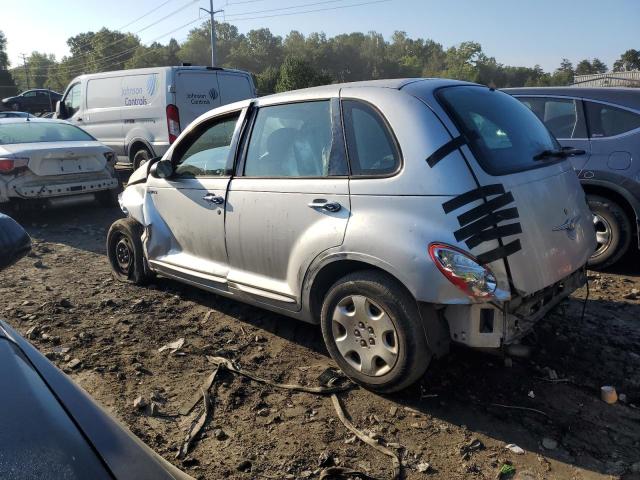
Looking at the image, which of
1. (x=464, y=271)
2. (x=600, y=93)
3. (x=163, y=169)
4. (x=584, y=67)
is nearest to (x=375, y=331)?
(x=464, y=271)

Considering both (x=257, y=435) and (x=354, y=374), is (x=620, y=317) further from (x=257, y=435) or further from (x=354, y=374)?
(x=257, y=435)

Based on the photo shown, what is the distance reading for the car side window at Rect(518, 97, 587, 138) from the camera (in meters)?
5.58

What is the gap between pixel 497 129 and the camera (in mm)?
3367

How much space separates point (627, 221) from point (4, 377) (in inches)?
217

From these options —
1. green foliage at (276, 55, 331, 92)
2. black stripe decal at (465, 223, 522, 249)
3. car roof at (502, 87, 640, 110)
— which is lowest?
black stripe decal at (465, 223, 522, 249)

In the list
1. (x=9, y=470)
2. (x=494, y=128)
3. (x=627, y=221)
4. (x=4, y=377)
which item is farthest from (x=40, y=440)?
(x=627, y=221)

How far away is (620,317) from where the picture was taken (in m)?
4.39

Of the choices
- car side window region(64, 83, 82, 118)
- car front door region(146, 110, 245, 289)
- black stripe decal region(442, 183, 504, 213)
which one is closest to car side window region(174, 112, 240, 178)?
car front door region(146, 110, 245, 289)

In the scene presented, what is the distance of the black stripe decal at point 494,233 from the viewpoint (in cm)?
283

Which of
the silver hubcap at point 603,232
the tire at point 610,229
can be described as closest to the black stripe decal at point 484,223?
the tire at point 610,229

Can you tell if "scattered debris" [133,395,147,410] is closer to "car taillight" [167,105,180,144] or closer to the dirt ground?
the dirt ground

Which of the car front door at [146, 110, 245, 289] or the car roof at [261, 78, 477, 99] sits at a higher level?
the car roof at [261, 78, 477, 99]

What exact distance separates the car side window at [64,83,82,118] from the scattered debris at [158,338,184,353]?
9.82 metres

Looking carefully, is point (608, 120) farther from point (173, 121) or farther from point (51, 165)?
point (173, 121)
